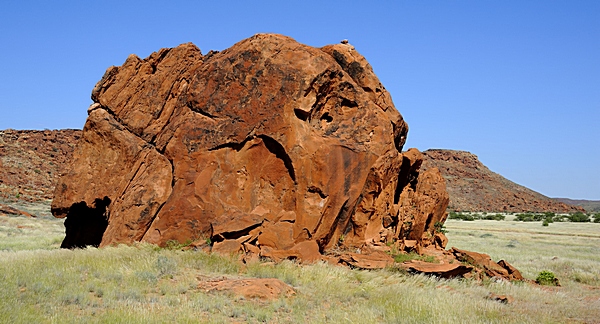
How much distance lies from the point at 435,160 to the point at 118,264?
117m

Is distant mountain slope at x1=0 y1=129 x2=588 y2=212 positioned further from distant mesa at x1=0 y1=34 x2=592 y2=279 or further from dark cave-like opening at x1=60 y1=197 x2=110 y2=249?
distant mesa at x1=0 y1=34 x2=592 y2=279

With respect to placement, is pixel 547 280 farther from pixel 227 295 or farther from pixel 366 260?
pixel 227 295

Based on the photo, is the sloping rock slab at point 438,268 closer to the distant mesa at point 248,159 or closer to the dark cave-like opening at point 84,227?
the distant mesa at point 248,159

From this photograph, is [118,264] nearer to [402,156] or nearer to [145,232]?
[145,232]

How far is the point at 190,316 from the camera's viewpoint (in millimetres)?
8516

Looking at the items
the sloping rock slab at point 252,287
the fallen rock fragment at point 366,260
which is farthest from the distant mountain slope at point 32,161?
the sloping rock slab at point 252,287

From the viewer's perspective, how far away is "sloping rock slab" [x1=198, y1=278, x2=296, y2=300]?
33.6 feet

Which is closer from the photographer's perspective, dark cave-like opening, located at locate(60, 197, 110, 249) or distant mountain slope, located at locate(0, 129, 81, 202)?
dark cave-like opening, located at locate(60, 197, 110, 249)

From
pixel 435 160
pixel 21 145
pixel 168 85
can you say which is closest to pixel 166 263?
pixel 168 85

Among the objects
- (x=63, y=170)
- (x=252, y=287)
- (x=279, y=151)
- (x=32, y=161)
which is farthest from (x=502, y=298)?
(x=32, y=161)

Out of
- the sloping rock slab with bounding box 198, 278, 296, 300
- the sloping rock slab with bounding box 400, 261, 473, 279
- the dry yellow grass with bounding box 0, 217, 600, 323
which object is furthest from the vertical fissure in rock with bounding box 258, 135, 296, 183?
the sloping rock slab with bounding box 198, 278, 296, 300

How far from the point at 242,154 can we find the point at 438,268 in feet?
21.1

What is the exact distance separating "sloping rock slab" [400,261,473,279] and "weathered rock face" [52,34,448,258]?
1739 millimetres

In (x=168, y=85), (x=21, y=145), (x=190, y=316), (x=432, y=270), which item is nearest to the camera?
(x=190, y=316)
